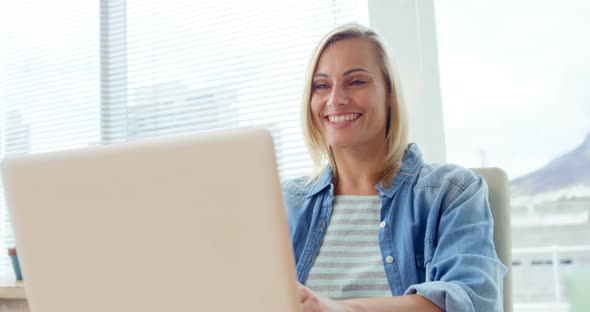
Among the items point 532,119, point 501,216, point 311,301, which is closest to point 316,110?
point 501,216

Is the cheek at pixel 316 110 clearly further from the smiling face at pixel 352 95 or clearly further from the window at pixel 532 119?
the window at pixel 532 119

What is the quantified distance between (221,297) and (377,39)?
3.42ft

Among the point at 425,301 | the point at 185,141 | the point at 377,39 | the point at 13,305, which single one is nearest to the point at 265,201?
the point at 185,141

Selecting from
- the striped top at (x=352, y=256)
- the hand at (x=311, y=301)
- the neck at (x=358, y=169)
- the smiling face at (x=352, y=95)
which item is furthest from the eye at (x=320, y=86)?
the hand at (x=311, y=301)

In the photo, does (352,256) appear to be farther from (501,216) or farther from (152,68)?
(152,68)

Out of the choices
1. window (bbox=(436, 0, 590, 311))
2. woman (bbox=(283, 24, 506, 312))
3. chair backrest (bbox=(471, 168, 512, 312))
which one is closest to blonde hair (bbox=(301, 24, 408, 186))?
woman (bbox=(283, 24, 506, 312))

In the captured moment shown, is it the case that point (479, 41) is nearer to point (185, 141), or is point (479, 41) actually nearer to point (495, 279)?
point (495, 279)

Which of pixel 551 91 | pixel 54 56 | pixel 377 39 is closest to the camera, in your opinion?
pixel 377 39

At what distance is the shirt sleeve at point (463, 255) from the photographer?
1.03 metres

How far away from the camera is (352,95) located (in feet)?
4.78

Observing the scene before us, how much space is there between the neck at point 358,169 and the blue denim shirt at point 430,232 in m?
0.04

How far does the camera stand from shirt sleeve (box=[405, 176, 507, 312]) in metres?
1.03

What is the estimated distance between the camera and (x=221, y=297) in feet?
1.96

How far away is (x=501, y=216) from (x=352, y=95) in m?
0.45
